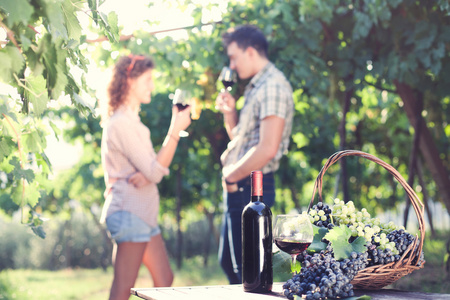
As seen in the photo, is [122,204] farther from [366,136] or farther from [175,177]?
[366,136]

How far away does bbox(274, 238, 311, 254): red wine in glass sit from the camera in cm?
185

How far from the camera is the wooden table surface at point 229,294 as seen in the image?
6.15ft

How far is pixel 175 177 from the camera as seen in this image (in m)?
9.86

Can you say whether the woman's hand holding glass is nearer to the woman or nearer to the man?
the woman

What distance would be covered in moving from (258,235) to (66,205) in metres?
11.8

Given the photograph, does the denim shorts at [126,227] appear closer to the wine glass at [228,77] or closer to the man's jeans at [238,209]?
the man's jeans at [238,209]

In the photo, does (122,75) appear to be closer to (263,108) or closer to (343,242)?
(263,108)

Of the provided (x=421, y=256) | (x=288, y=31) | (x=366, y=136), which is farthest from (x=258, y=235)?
(x=366, y=136)

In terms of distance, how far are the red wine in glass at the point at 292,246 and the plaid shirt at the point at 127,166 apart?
1.40 metres

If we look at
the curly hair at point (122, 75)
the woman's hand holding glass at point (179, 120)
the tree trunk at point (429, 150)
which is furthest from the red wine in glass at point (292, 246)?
the tree trunk at point (429, 150)

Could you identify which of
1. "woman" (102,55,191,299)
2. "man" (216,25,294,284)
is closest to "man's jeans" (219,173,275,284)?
"man" (216,25,294,284)

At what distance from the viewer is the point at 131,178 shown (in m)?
3.12

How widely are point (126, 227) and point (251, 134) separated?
0.94 meters

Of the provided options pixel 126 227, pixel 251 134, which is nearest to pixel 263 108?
Result: pixel 251 134
